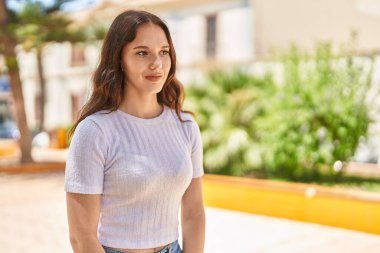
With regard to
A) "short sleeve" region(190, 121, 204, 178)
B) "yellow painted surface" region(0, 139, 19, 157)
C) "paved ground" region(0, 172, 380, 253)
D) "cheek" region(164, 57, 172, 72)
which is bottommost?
"yellow painted surface" region(0, 139, 19, 157)

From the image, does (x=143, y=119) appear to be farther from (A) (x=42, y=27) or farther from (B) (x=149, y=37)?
(A) (x=42, y=27)

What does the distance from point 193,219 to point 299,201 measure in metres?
5.70

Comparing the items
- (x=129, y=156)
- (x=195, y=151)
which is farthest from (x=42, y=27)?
(x=129, y=156)

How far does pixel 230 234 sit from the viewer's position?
6.51 m

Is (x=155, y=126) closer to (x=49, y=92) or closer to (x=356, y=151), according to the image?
(x=356, y=151)

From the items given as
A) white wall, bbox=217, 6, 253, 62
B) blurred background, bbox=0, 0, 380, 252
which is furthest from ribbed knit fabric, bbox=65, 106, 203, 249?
white wall, bbox=217, 6, 253, 62

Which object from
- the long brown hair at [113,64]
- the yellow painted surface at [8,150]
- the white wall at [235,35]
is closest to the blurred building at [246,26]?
the white wall at [235,35]

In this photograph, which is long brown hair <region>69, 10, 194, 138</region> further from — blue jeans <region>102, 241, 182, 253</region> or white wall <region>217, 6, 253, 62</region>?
white wall <region>217, 6, 253, 62</region>

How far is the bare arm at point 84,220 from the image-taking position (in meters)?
1.59

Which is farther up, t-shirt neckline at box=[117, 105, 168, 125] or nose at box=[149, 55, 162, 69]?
nose at box=[149, 55, 162, 69]

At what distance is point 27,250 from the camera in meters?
5.75

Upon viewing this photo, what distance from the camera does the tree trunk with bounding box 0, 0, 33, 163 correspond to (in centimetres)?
1348

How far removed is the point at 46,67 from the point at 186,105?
20.4 metres

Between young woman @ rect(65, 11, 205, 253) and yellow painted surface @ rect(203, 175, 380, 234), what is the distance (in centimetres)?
527
